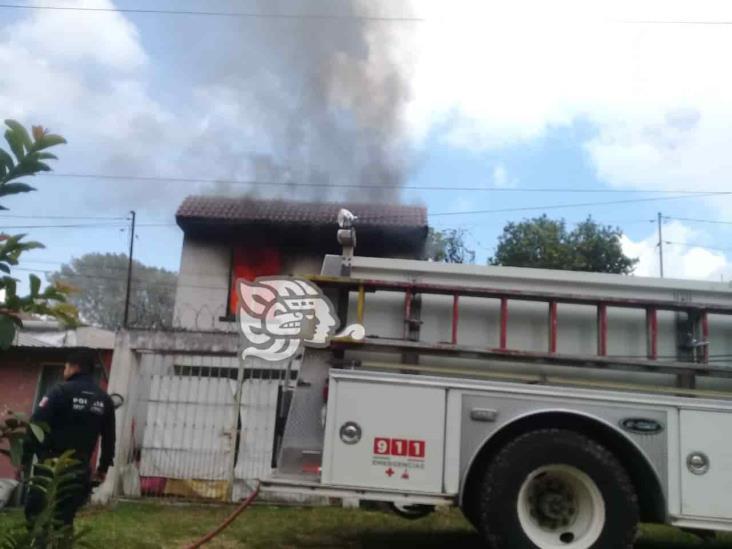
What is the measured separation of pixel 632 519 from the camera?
4457 mm

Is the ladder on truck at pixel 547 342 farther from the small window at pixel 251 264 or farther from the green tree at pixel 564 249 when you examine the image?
the green tree at pixel 564 249

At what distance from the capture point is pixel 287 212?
46.6 feet

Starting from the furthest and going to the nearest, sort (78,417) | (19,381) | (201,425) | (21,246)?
(19,381), (201,425), (78,417), (21,246)

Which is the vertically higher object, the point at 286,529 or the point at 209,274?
the point at 209,274

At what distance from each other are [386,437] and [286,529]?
2685 millimetres

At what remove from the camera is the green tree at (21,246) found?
173 cm

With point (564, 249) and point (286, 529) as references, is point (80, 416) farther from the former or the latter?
point (564, 249)

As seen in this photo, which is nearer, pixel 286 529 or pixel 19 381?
pixel 286 529

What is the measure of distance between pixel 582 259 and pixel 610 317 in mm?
18806

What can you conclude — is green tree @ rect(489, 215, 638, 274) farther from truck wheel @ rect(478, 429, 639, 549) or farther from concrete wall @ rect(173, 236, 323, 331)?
truck wheel @ rect(478, 429, 639, 549)

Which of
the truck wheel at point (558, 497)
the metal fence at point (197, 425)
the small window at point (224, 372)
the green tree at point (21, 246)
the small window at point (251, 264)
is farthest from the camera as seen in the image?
the small window at point (251, 264)

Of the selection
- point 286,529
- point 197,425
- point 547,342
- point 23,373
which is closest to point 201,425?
point 197,425

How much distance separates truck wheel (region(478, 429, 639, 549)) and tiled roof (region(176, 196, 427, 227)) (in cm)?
934

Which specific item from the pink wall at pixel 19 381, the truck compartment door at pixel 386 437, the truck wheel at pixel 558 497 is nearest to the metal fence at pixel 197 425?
the pink wall at pixel 19 381
